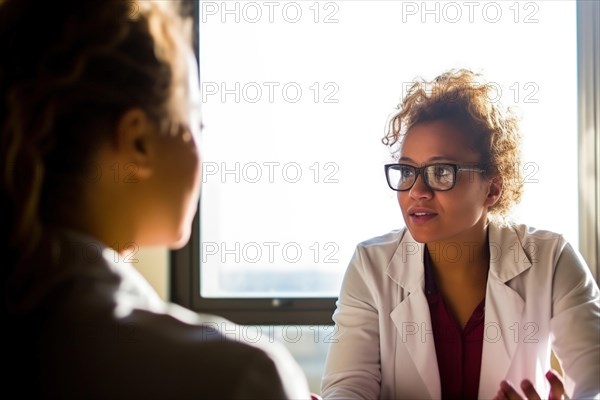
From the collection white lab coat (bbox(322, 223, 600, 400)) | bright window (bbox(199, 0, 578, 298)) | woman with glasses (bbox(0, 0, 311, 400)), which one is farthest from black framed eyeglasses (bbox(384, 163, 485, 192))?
woman with glasses (bbox(0, 0, 311, 400))

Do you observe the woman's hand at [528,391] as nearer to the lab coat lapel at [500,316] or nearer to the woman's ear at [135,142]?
the lab coat lapel at [500,316]

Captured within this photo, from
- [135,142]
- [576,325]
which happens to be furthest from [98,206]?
[576,325]

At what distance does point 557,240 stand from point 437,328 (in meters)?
0.44

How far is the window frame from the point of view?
283 cm

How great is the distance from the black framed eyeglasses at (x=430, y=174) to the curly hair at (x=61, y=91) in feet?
4.89

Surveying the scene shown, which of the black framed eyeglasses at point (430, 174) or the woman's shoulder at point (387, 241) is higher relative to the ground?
the black framed eyeglasses at point (430, 174)

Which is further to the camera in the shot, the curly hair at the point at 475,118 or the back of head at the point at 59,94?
the curly hair at the point at 475,118

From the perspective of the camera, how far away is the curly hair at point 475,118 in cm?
216

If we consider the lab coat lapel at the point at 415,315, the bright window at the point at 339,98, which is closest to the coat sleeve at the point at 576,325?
the lab coat lapel at the point at 415,315

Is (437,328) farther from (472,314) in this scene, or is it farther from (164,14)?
(164,14)

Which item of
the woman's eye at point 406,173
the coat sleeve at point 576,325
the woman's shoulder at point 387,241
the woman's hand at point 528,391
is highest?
the woman's eye at point 406,173

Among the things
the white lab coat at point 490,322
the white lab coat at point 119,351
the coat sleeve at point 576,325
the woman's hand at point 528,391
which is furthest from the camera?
the white lab coat at point 490,322

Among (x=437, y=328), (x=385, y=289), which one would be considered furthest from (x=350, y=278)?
(x=437, y=328)

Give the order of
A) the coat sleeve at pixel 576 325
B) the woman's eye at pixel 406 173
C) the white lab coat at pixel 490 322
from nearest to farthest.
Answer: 1. the coat sleeve at pixel 576 325
2. the white lab coat at pixel 490 322
3. the woman's eye at pixel 406 173
